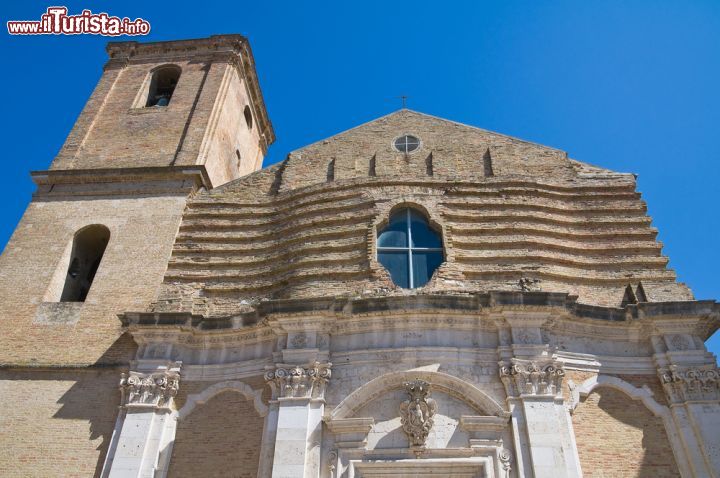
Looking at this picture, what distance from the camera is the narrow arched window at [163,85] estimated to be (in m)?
18.8

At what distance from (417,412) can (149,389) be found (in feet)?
15.7

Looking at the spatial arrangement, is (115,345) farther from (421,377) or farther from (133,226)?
(421,377)

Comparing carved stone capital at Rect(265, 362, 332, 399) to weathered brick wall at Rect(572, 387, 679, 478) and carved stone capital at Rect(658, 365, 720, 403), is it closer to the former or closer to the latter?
weathered brick wall at Rect(572, 387, 679, 478)

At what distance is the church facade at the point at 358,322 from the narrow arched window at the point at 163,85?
4263 millimetres

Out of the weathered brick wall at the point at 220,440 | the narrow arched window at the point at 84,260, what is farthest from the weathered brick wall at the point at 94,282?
the weathered brick wall at the point at 220,440

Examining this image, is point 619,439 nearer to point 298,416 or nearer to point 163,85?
point 298,416

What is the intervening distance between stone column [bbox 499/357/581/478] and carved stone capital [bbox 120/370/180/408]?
19.3 ft

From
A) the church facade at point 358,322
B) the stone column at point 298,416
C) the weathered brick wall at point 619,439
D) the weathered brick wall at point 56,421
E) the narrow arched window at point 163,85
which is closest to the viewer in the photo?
the stone column at point 298,416

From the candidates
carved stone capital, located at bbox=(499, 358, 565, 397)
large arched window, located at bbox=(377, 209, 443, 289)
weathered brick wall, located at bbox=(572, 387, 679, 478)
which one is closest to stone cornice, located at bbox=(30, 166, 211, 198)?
large arched window, located at bbox=(377, 209, 443, 289)

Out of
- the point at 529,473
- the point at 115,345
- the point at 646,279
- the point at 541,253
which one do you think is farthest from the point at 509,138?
the point at 115,345

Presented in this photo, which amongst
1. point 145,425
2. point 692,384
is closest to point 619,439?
point 692,384

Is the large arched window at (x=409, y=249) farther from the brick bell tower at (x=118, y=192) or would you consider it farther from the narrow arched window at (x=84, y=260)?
the narrow arched window at (x=84, y=260)

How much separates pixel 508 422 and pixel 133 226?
9.19m

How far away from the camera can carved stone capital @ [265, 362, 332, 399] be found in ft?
33.6
